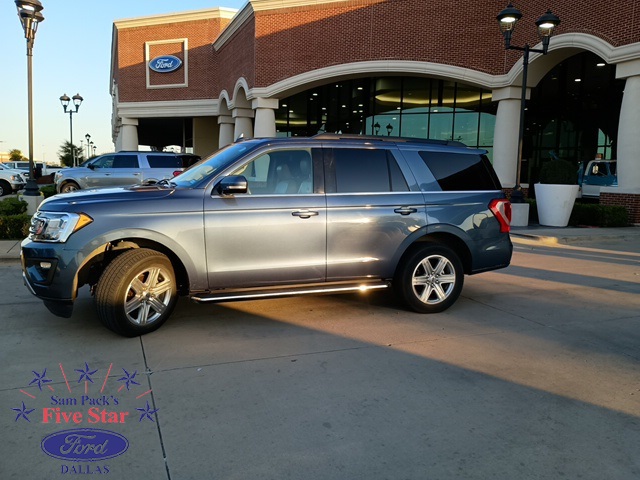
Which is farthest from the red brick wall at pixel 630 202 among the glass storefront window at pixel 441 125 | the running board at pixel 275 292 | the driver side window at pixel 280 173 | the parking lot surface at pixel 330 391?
the driver side window at pixel 280 173

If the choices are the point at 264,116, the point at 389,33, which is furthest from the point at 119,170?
the point at 389,33

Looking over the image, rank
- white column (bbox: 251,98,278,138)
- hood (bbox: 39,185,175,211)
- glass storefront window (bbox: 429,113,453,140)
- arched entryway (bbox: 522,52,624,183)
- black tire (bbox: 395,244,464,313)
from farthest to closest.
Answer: arched entryway (bbox: 522,52,624,183), glass storefront window (bbox: 429,113,453,140), white column (bbox: 251,98,278,138), black tire (bbox: 395,244,464,313), hood (bbox: 39,185,175,211)

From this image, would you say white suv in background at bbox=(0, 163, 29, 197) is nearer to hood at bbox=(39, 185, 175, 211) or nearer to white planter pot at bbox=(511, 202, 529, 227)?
white planter pot at bbox=(511, 202, 529, 227)

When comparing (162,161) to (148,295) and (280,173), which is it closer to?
(280,173)

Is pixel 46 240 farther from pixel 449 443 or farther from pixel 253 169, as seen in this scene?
pixel 449 443

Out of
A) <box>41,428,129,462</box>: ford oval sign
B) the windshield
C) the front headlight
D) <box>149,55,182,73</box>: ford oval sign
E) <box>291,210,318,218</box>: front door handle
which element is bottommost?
<box>41,428,129,462</box>: ford oval sign

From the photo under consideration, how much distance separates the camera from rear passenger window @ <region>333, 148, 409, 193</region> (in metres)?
5.71

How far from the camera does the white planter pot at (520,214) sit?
15.5 metres

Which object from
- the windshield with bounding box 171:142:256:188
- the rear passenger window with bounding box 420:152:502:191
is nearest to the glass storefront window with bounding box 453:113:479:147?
the rear passenger window with bounding box 420:152:502:191

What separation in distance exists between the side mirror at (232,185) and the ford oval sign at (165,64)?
3090 centimetres

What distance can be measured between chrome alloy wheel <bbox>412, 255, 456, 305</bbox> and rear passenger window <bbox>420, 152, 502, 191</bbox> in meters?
0.87

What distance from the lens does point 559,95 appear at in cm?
2989

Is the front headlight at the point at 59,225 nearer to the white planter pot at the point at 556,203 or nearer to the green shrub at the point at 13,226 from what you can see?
the green shrub at the point at 13,226

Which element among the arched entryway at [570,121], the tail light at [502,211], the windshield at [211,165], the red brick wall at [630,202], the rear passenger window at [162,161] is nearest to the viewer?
the windshield at [211,165]
